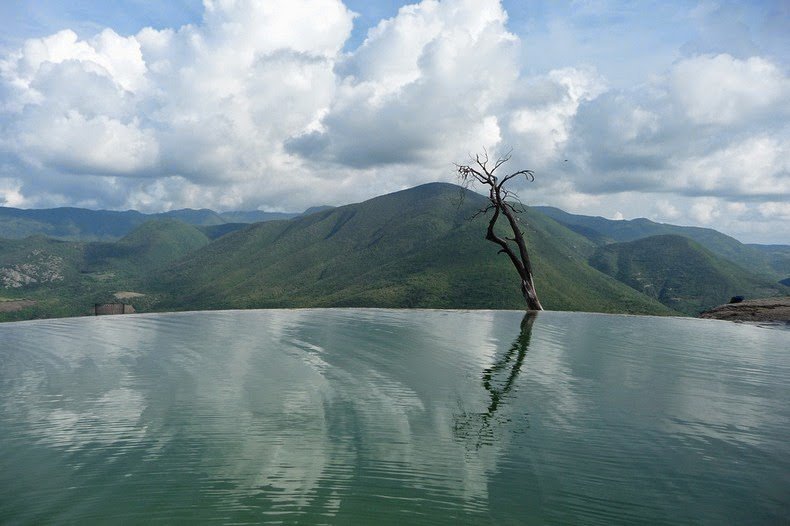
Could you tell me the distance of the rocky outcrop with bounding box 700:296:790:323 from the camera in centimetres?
2486

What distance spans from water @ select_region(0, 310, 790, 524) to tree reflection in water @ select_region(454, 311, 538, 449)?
5 centimetres

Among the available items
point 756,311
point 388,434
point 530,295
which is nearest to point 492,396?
point 388,434

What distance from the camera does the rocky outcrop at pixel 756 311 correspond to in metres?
24.9

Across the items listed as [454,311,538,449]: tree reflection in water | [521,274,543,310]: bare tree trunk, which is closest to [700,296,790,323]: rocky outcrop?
[521,274,543,310]: bare tree trunk

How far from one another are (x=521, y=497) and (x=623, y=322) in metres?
19.8

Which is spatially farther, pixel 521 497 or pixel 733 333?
pixel 733 333

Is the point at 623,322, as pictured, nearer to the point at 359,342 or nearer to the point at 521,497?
the point at 359,342

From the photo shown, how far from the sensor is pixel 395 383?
11078mm

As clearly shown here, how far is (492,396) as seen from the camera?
10.1 m

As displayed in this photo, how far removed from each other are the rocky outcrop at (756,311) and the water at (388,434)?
11.5m

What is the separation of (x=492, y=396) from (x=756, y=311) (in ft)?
71.7

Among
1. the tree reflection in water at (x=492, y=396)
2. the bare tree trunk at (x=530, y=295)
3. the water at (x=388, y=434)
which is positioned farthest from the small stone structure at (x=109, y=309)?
the bare tree trunk at (x=530, y=295)

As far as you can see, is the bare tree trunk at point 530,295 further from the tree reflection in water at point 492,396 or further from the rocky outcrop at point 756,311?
the tree reflection in water at point 492,396

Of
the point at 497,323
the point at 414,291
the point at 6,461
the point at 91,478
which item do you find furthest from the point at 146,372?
the point at 414,291
